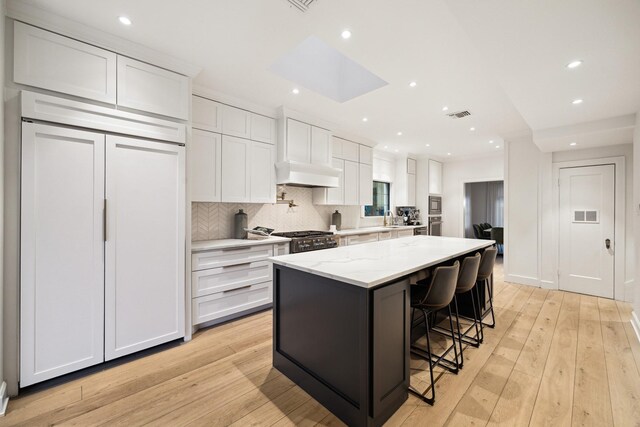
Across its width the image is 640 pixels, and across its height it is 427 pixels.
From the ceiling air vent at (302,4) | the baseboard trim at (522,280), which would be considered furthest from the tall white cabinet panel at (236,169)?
the baseboard trim at (522,280)

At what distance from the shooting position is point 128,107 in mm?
2273

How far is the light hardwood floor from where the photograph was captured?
5.48ft

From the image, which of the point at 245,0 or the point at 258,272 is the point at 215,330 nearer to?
the point at 258,272

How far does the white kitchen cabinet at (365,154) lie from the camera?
5.29 meters

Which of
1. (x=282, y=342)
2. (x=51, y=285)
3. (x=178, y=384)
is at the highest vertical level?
(x=51, y=285)

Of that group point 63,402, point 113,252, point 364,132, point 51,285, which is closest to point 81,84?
point 113,252

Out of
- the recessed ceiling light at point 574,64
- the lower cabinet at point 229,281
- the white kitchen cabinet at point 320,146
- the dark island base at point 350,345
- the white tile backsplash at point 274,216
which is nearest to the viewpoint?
the dark island base at point 350,345

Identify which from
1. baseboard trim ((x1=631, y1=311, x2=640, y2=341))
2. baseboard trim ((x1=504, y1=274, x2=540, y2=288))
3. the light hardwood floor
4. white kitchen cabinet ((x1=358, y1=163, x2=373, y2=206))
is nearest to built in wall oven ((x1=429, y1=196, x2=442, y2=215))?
white kitchen cabinet ((x1=358, y1=163, x2=373, y2=206))

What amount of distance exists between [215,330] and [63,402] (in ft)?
4.14

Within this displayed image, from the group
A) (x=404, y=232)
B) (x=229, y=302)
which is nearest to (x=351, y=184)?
(x=404, y=232)

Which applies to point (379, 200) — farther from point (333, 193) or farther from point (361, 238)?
point (333, 193)

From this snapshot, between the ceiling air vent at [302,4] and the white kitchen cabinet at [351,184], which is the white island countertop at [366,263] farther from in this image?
the white kitchen cabinet at [351,184]

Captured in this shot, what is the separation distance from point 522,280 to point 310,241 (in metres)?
3.80

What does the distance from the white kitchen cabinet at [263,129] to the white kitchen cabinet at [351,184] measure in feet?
5.46
